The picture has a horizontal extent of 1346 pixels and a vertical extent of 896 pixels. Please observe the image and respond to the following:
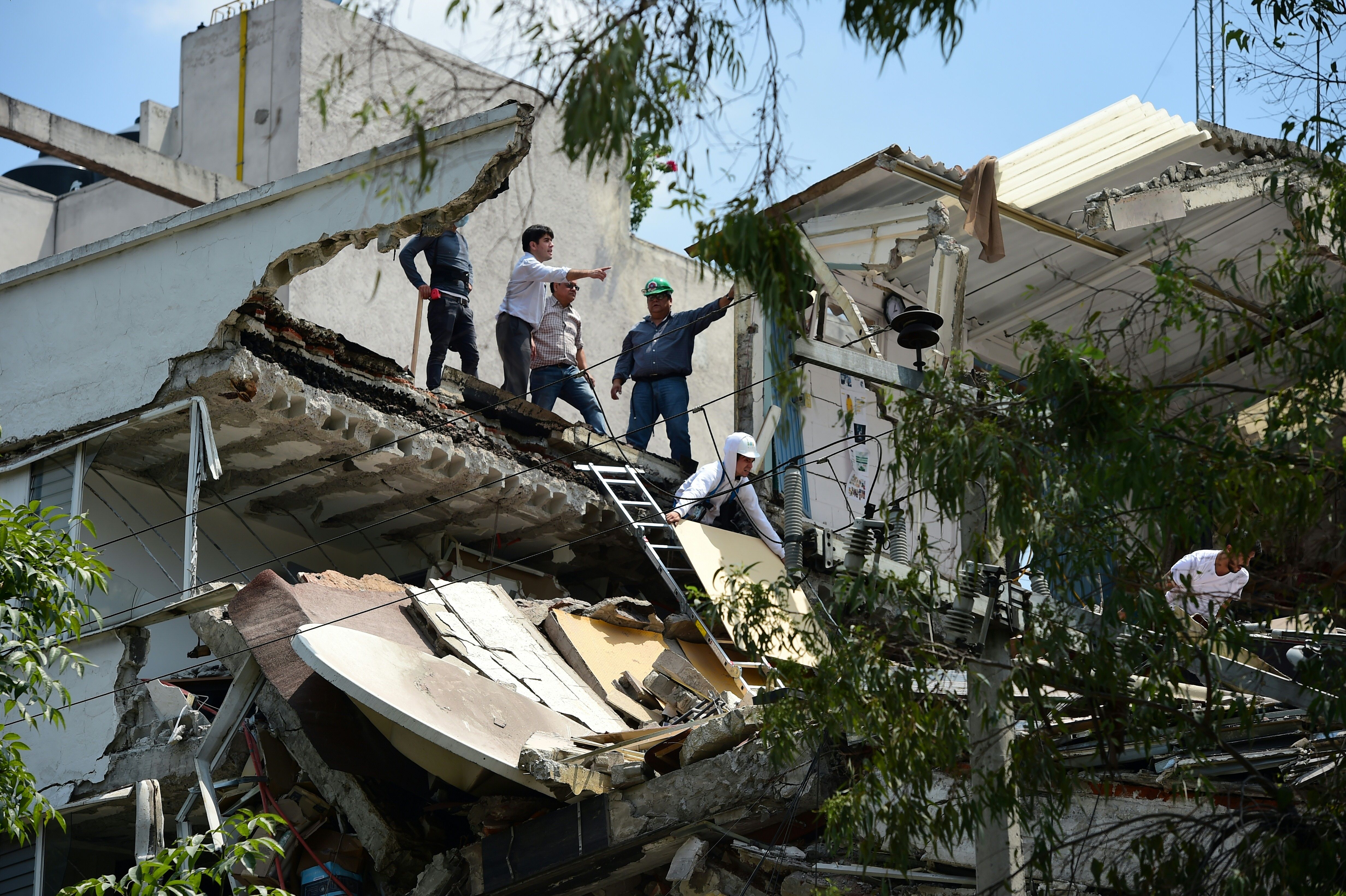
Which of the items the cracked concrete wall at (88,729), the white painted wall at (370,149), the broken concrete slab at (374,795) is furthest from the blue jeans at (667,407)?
the cracked concrete wall at (88,729)

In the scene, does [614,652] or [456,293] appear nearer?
[614,652]

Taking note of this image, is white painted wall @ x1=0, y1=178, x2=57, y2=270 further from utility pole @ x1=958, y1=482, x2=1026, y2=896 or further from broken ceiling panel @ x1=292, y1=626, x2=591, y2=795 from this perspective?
utility pole @ x1=958, y1=482, x2=1026, y2=896

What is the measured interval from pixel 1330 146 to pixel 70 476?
31.4 ft

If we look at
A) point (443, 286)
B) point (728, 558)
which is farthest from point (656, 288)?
point (728, 558)

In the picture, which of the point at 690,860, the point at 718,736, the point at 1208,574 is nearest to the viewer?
the point at 718,736

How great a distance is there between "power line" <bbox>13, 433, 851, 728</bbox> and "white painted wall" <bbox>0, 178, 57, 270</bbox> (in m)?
10.3

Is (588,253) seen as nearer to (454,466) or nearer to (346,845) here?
(454,466)

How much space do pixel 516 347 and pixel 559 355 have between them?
0.43 m

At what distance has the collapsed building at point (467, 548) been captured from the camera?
814cm

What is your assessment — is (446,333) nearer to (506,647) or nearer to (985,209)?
(506,647)

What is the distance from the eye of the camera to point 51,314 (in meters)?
12.2

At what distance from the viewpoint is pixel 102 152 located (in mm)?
17844

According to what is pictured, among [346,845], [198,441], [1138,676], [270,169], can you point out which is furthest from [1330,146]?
[270,169]

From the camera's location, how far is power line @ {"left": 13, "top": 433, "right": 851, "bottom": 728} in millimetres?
9656
